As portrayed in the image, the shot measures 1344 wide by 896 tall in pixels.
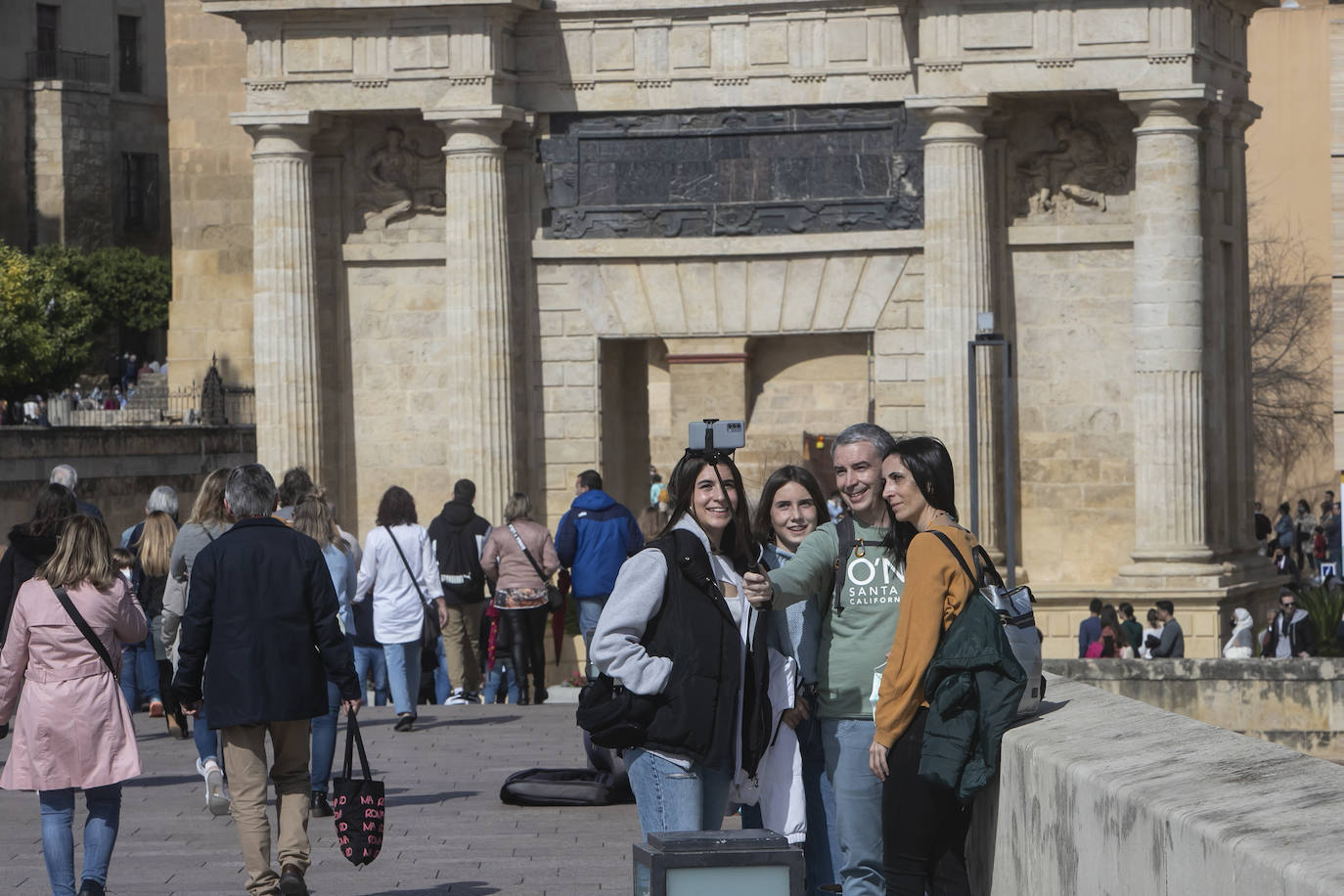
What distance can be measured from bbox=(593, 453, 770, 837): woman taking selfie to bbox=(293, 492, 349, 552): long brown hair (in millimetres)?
6708

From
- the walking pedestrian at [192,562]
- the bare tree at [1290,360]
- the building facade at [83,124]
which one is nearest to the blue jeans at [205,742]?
the walking pedestrian at [192,562]

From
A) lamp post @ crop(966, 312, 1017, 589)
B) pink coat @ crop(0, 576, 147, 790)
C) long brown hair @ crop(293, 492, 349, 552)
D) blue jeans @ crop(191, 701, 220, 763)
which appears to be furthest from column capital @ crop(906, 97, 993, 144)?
pink coat @ crop(0, 576, 147, 790)

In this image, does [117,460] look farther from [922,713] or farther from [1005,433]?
[922,713]

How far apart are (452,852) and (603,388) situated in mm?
12297

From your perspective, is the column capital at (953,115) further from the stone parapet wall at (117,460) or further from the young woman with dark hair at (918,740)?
the stone parapet wall at (117,460)

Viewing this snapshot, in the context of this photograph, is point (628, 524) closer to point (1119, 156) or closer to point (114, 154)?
point (1119, 156)

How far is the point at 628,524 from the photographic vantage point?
17.6 m

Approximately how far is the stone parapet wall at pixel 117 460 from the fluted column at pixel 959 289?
16255mm

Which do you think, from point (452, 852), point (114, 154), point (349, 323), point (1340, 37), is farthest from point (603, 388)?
point (114, 154)

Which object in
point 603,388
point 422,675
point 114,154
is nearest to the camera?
point 422,675

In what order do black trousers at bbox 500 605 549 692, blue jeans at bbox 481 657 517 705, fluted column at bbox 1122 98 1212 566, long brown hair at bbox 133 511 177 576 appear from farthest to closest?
fluted column at bbox 1122 98 1212 566 < blue jeans at bbox 481 657 517 705 < black trousers at bbox 500 605 549 692 < long brown hair at bbox 133 511 177 576

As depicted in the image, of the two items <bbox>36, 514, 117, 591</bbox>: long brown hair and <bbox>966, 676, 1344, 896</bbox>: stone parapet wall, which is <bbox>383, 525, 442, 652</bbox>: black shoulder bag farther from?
<bbox>966, 676, 1344, 896</bbox>: stone parapet wall

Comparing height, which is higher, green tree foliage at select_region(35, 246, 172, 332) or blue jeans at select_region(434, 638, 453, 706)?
green tree foliage at select_region(35, 246, 172, 332)

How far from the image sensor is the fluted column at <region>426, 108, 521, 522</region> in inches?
862
